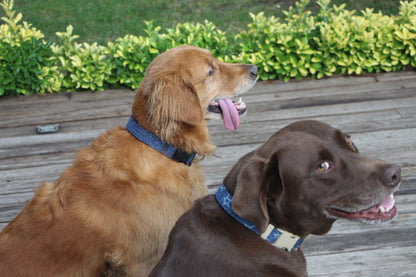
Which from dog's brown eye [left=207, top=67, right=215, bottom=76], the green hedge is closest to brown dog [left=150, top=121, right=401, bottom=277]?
dog's brown eye [left=207, top=67, right=215, bottom=76]

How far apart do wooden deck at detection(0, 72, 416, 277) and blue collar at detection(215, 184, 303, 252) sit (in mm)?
1083

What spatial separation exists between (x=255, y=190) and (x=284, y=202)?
217 millimetres

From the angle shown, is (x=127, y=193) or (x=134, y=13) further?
(x=134, y=13)

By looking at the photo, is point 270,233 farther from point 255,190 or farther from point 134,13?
point 134,13

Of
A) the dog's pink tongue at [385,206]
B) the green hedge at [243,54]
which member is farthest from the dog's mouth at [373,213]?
the green hedge at [243,54]

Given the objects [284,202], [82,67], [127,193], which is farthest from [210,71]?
[82,67]

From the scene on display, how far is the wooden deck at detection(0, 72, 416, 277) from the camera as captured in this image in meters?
3.27

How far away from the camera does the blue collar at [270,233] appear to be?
213 centimetres

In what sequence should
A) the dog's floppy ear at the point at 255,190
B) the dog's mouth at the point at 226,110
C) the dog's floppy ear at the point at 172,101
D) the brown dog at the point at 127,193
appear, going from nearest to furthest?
the dog's floppy ear at the point at 255,190 → the brown dog at the point at 127,193 → the dog's floppy ear at the point at 172,101 → the dog's mouth at the point at 226,110

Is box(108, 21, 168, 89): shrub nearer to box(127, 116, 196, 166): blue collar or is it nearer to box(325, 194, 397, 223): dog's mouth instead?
box(127, 116, 196, 166): blue collar

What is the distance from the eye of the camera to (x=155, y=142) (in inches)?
116

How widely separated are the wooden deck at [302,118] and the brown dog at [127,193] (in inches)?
40.4

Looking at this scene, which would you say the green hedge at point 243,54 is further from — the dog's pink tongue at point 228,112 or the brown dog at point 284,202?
the brown dog at point 284,202

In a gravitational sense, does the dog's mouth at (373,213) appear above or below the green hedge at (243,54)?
above
